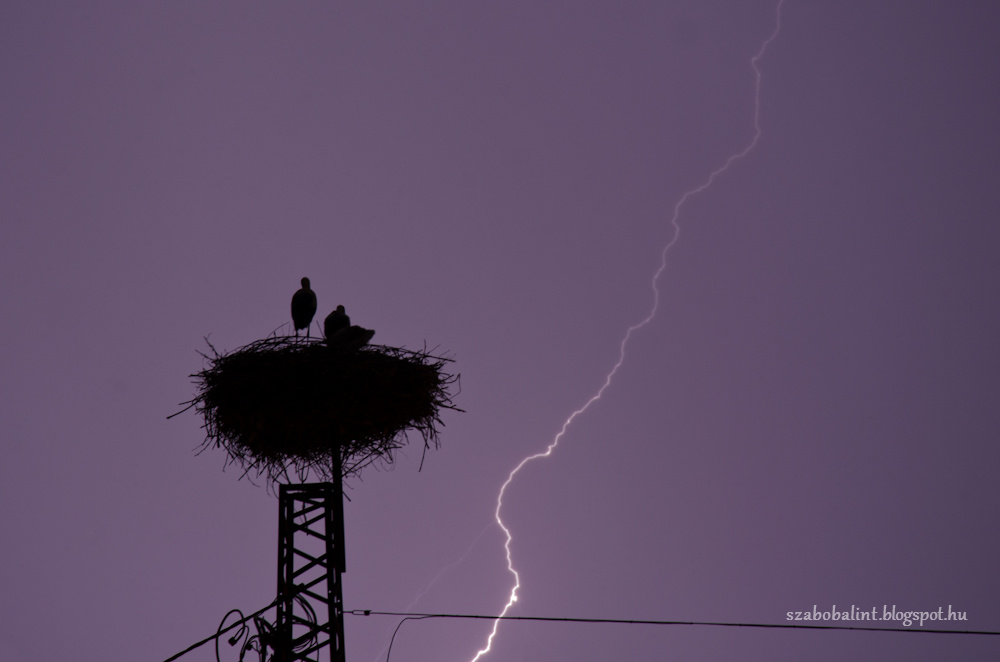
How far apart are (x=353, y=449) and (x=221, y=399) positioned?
1.00m

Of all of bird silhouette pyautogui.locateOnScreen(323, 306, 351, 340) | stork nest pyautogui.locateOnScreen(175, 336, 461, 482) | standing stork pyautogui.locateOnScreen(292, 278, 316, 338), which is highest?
standing stork pyautogui.locateOnScreen(292, 278, 316, 338)

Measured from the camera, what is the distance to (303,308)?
23.2 ft

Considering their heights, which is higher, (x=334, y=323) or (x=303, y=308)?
(x=303, y=308)

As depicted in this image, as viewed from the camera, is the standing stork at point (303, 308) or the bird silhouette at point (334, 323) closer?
the bird silhouette at point (334, 323)

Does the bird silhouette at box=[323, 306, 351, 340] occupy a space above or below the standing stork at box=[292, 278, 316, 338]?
below

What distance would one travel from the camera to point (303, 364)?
552cm

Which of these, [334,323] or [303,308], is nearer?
[334,323]

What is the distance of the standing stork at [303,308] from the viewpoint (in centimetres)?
705

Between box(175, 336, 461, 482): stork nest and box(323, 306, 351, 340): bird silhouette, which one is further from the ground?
box(323, 306, 351, 340): bird silhouette

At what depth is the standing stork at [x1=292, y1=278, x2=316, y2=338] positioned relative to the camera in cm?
705

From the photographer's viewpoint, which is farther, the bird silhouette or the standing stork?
the standing stork

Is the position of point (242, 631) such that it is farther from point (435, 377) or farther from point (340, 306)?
point (340, 306)

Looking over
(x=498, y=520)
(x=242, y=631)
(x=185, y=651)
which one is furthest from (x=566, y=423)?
(x=185, y=651)

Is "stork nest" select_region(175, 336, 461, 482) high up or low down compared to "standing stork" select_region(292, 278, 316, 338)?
down
